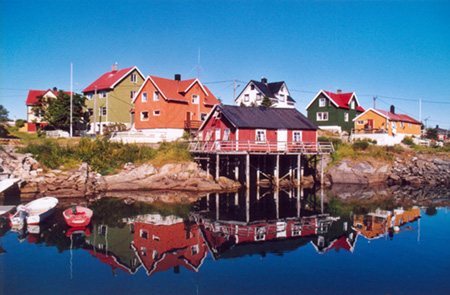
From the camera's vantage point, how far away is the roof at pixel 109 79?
1989 inches

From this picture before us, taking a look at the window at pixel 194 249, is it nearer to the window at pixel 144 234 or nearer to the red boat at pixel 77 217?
the window at pixel 144 234

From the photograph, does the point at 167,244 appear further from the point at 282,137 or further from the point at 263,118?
the point at 263,118

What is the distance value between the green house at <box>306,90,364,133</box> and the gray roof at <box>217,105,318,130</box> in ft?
58.3

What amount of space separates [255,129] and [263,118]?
2308 mm

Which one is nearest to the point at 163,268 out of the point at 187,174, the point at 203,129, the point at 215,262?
the point at 215,262

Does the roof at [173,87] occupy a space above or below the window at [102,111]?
above

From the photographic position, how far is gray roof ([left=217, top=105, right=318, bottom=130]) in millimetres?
35250

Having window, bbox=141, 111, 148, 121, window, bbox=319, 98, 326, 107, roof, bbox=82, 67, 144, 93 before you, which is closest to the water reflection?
window, bbox=141, 111, 148, 121

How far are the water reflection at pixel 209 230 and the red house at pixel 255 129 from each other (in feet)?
23.9

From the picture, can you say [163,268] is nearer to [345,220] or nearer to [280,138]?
[345,220]

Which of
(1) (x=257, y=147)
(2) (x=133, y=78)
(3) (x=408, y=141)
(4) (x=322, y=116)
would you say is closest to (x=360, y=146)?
(3) (x=408, y=141)

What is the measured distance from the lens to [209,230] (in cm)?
2058

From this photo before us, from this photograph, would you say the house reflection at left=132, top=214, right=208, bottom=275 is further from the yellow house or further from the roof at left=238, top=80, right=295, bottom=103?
the roof at left=238, top=80, right=295, bottom=103

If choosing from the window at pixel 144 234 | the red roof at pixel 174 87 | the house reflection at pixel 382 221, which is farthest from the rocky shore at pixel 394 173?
the window at pixel 144 234
